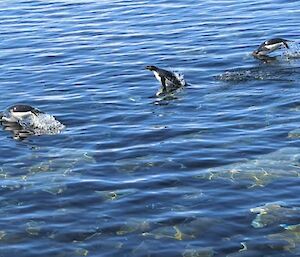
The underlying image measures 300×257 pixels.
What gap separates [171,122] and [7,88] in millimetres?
8050

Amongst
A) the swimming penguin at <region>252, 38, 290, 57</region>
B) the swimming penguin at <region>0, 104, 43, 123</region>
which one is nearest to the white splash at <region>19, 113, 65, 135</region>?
the swimming penguin at <region>0, 104, 43, 123</region>

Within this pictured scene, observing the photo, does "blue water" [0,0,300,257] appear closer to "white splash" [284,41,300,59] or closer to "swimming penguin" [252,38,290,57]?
"white splash" [284,41,300,59]

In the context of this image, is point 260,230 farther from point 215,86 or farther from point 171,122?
point 215,86

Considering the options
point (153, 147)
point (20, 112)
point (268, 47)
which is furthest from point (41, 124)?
point (268, 47)

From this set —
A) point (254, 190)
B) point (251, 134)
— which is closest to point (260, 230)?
point (254, 190)

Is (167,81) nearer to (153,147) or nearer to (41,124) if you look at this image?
(41,124)

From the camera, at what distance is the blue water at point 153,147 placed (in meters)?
15.4

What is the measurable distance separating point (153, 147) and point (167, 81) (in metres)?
5.94

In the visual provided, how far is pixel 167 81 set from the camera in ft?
85.2

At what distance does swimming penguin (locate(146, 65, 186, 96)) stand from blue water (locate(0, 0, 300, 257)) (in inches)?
17.0

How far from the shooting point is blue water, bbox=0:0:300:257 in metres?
15.4

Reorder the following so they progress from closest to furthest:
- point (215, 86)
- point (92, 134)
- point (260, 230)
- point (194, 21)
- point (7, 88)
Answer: point (260, 230) < point (92, 134) < point (215, 86) < point (7, 88) < point (194, 21)

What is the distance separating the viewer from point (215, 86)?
25844 mm

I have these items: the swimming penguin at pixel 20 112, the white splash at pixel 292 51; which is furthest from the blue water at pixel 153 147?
the swimming penguin at pixel 20 112
